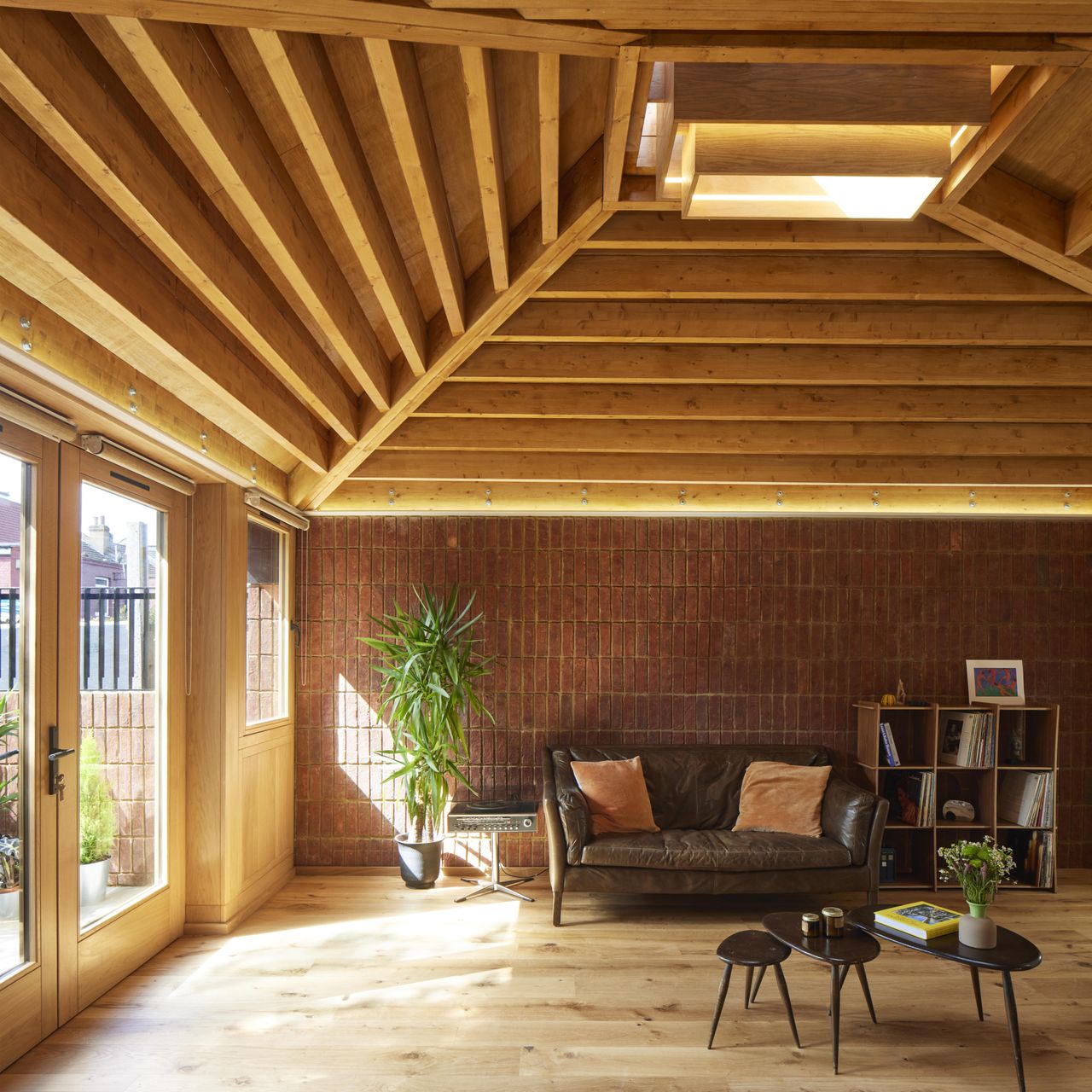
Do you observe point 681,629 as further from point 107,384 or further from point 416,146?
point 416,146

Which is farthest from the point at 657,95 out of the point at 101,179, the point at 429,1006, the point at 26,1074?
the point at 26,1074

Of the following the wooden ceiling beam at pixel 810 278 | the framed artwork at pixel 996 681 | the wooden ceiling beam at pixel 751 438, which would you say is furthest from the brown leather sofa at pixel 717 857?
the wooden ceiling beam at pixel 810 278

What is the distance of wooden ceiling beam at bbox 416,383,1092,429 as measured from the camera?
5.04 metres

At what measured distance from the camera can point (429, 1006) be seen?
4059 mm

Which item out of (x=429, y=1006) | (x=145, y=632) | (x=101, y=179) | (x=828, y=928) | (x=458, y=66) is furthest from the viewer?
(x=145, y=632)

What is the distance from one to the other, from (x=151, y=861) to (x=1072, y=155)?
4.93m

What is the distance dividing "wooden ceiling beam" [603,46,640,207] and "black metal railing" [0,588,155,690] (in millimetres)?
2572

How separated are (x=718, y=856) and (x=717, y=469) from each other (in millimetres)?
2251

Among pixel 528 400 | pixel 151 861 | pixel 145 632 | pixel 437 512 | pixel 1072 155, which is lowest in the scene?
pixel 151 861

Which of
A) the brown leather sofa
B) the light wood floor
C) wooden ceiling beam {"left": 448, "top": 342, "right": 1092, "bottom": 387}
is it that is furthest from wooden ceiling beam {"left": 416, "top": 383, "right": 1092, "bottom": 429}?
the light wood floor

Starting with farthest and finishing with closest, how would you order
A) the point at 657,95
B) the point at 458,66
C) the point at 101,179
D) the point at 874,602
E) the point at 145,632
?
the point at 874,602 → the point at 145,632 → the point at 657,95 → the point at 458,66 → the point at 101,179

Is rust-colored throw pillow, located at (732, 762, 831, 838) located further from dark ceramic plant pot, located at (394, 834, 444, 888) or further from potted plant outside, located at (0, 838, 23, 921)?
potted plant outside, located at (0, 838, 23, 921)

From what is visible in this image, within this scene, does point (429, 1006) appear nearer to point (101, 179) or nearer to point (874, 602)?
point (101, 179)

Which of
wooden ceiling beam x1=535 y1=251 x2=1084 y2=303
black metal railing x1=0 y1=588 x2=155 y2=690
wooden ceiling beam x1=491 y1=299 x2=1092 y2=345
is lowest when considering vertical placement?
black metal railing x1=0 y1=588 x2=155 y2=690
